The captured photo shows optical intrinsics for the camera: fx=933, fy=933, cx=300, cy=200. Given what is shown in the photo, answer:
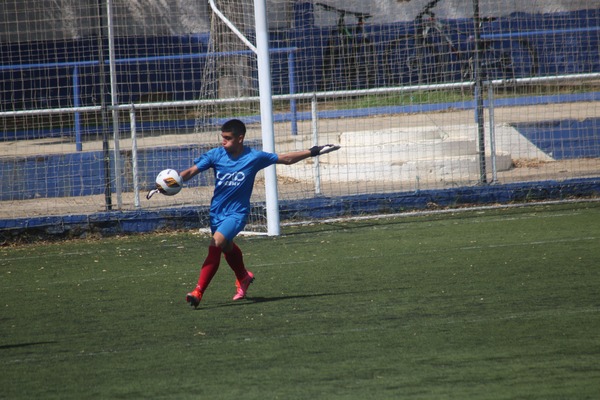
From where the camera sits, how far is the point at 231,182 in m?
7.99

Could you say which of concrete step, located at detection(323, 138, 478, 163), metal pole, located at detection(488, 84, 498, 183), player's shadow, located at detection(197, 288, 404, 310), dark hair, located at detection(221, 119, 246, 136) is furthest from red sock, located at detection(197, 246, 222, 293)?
concrete step, located at detection(323, 138, 478, 163)

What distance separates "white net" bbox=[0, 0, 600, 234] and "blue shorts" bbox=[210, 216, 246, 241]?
461cm

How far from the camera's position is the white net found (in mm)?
13070

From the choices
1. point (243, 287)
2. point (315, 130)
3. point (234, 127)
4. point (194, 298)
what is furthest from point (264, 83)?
point (194, 298)

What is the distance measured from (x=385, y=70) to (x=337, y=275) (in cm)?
860

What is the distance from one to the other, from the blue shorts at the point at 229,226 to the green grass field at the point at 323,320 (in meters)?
0.57

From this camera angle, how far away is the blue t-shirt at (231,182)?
26.2ft

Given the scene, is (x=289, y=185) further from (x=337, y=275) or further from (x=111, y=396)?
(x=111, y=396)

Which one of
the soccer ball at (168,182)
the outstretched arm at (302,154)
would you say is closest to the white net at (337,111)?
the outstretched arm at (302,154)

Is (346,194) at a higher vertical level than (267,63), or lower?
lower

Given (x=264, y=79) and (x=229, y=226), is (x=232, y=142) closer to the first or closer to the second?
(x=229, y=226)

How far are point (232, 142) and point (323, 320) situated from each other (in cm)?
196

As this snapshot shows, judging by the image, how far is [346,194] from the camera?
45.4 feet

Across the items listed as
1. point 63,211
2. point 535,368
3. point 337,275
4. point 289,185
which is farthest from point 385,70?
point 535,368
